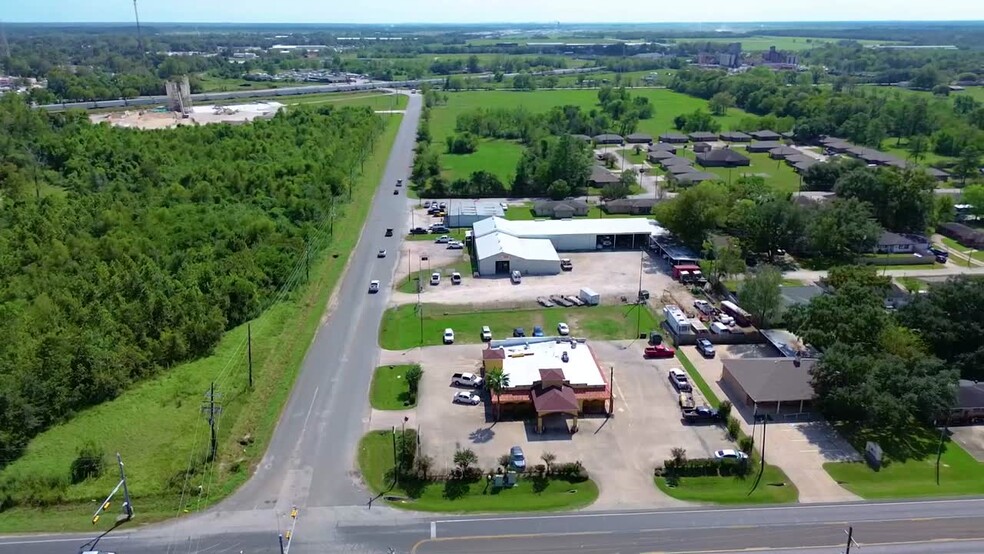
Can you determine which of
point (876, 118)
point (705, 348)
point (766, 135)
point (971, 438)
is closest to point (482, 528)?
point (705, 348)

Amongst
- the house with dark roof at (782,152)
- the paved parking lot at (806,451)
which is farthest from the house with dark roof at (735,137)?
the paved parking lot at (806,451)

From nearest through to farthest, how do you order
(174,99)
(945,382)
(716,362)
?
(945,382)
(716,362)
(174,99)

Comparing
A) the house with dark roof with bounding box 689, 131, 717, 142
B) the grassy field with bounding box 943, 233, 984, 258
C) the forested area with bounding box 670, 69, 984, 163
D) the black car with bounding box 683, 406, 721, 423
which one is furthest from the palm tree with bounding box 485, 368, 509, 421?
the house with dark roof with bounding box 689, 131, 717, 142

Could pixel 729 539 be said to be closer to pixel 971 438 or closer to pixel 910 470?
pixel 910 470

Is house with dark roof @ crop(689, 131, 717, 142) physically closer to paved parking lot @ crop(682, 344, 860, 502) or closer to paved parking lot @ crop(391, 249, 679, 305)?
paved parking lot @ crop(391, 249, 679, 305)

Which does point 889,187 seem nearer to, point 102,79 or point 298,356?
point 298,356

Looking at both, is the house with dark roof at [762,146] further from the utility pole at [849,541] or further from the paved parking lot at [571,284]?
the utility pole at [849,541]

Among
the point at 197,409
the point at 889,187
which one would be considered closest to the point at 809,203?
the point at 889,187
